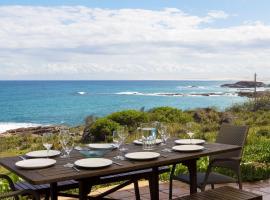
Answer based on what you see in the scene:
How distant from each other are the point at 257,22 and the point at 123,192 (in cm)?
1008

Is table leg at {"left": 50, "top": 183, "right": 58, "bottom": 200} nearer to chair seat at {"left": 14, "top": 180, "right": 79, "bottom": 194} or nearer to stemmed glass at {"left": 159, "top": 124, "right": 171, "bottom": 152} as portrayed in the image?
chair seat at {"left": 14, "top": 180, "right": 79, "bottom": 194}

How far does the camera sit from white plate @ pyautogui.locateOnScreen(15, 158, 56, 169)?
2.77 metres

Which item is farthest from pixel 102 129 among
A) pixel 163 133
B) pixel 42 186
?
pixel 42 186

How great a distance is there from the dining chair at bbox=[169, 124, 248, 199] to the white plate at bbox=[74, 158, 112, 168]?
1.06 metres

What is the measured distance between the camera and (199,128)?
11.7 m

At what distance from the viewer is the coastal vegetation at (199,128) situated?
5607 mm

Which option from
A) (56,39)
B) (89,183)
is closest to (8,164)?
(89,183)

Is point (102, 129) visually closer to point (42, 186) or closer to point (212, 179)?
point (212, 179)

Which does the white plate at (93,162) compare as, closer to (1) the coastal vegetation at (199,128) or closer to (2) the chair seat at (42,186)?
(2) the chair seat at (42,186)

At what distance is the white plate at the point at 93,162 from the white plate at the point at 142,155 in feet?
0.71

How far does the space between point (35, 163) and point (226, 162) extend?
197 centimetres

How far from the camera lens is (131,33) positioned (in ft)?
92.3

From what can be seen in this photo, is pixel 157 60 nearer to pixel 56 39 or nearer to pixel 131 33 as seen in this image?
pixel 56 39

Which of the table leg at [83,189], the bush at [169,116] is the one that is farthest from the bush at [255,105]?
the table leg at [83,189]
